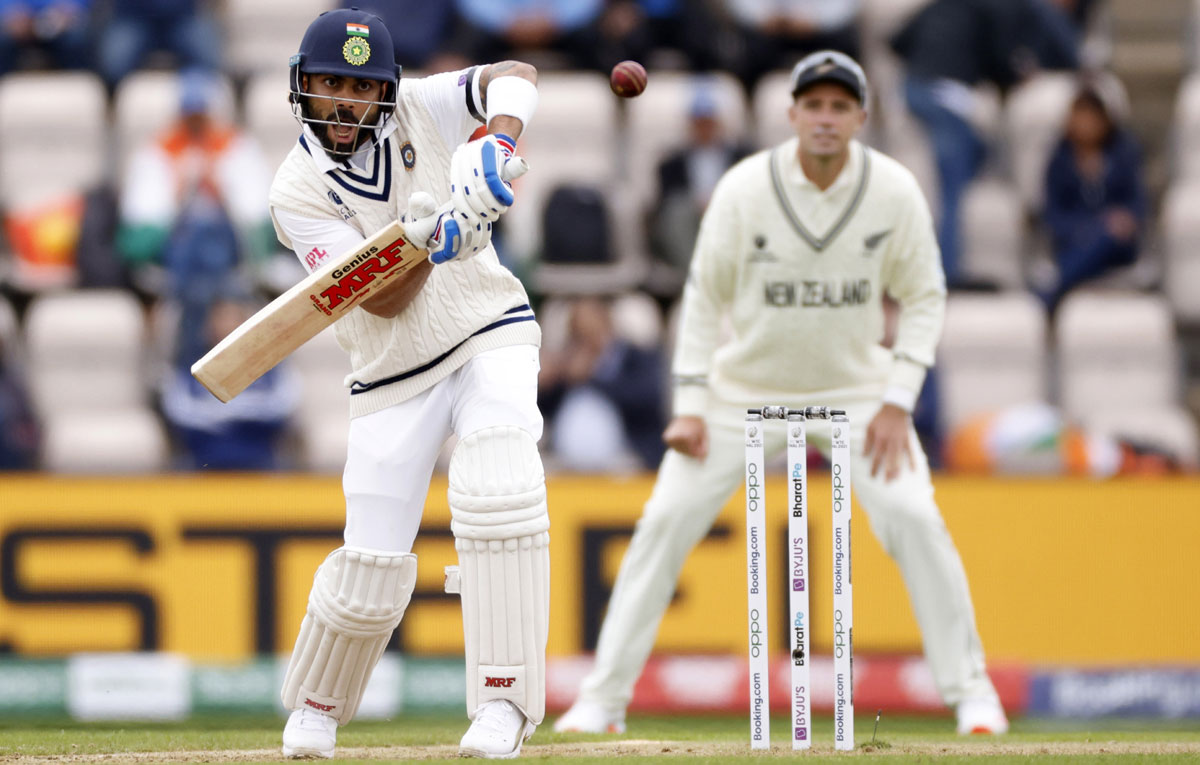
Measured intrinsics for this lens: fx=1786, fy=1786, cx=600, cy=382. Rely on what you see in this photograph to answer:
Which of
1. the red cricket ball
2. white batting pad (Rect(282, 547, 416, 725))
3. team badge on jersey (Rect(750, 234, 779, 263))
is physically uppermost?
the red cricket ball

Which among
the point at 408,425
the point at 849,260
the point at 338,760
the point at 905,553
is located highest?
the point at 849,260

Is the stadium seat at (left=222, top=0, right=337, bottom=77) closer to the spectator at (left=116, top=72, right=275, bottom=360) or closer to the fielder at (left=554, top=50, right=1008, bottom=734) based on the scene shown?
the spectator at (left=116, top=72, right=275, bottom=360)

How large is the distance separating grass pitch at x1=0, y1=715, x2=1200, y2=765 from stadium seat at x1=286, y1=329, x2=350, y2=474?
6.39 ft

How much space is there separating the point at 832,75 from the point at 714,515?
1394mm

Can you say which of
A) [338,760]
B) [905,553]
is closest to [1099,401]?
[905,553]

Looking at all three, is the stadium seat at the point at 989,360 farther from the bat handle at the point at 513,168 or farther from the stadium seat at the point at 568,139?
the bat handle at the point at 513,168

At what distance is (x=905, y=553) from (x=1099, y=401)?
3.33m

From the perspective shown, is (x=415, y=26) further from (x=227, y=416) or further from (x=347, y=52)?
(x=347, y=52)

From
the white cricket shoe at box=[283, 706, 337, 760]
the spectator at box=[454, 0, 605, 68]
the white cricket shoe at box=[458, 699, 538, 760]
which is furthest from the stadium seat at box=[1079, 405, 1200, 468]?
the white cricket shoe at box=[283, 706, 337, 760]

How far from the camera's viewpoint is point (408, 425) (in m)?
4.42

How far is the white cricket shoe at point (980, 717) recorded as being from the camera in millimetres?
5348

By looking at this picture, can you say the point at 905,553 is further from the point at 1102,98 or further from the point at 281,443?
the point at 1102,98

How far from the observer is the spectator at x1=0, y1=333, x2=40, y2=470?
7.74m

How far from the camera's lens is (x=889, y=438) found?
5359 millimetres
